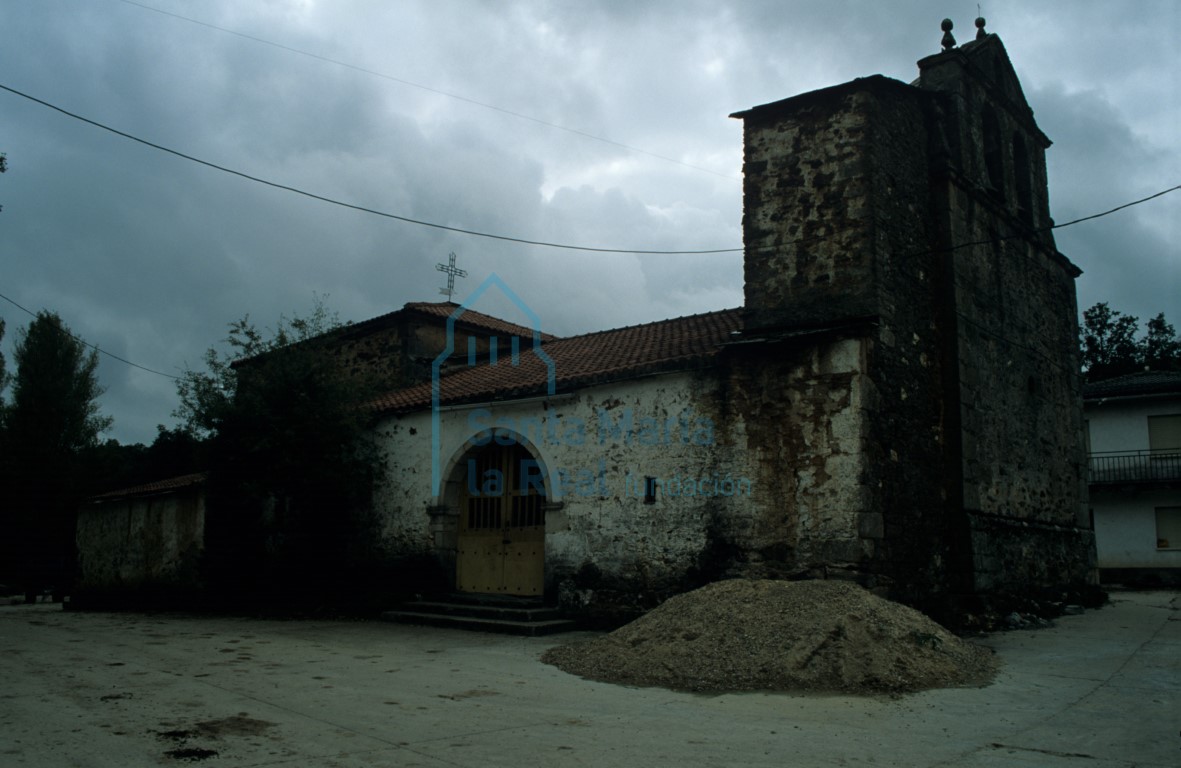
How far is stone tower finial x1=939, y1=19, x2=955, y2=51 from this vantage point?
12.9 metres

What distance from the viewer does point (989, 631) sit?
10.8 metres

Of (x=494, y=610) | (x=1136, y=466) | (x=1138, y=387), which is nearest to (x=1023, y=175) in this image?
(x=494, y=610)

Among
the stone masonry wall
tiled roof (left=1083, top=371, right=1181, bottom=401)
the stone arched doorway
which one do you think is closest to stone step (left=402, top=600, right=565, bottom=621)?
the stone arched doorway

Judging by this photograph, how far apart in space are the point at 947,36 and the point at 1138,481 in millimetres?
18029

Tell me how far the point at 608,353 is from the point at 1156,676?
8.27m

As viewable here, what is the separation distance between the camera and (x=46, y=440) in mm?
26750

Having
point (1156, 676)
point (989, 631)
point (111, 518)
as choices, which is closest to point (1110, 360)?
point (989, 631)

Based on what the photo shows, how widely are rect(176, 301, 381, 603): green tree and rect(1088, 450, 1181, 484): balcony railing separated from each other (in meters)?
22.5

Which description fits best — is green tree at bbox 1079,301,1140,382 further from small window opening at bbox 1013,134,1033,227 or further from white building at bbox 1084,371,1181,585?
small window opening at bbox 1013,134,1033,227

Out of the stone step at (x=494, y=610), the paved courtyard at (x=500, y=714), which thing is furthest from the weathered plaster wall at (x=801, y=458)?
the stone step at (x=494, y=610)

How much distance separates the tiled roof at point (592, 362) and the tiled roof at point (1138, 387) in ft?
54.8

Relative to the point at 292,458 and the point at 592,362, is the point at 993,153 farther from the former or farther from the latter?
the point at 292,458

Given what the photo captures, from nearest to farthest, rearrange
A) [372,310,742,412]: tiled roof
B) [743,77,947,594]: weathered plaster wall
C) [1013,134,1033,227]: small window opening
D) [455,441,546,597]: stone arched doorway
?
[743,77,947,594]: weathered plaster wall, [372,310,742,412]: tiled roof, [455,441,546,597]: stone arched doorway, [1013,134,1033,227]: small window opening

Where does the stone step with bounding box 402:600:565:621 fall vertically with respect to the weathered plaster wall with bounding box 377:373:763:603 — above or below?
below
